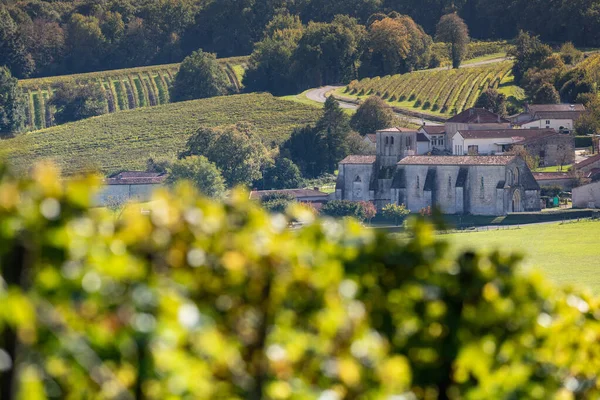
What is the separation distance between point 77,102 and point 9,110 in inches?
389

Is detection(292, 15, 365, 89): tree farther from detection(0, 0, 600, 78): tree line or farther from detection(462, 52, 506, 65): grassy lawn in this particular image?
detection(0, 0, 600, 78): tree line

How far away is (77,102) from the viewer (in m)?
130

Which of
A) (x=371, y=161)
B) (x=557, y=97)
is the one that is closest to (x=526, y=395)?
(x=371, y=161)

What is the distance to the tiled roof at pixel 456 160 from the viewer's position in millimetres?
81875

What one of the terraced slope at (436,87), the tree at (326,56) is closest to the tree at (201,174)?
the terraced slope at (436,87)

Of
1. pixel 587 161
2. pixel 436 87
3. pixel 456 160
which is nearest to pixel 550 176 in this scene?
pixel 587 161

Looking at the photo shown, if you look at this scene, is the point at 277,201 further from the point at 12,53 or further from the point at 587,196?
the point at 12,53

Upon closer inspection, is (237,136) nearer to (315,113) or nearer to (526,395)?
(315,113)

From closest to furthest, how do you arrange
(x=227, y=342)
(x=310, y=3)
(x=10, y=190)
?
(x=10, y=190)
(x=227, y=342)
(x=310, y=3)

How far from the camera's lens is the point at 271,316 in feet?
16.1

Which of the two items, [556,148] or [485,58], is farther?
[485,58]

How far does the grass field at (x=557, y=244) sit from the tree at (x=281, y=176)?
79.2 feet

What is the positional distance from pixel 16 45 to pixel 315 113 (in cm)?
4162

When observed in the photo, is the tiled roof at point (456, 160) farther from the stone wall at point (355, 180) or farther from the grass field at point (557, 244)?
the grass field at point (557, 244)
